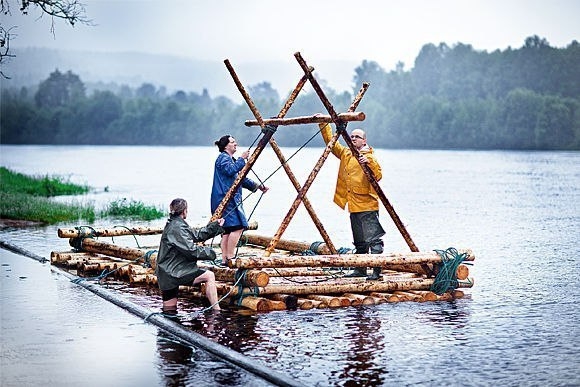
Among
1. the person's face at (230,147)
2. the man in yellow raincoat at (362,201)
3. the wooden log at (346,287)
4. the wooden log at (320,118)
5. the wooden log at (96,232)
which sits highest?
the wooden log at (320,118)

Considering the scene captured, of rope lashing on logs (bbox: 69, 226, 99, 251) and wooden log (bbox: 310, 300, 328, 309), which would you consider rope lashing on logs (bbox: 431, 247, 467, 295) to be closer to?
wooden log (bbox: 310, 300, 328, 309)

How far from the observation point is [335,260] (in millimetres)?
13820

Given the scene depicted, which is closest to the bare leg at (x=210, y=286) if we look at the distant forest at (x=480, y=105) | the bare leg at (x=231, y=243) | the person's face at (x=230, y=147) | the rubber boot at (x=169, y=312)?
the rubber boot at (x=169, y=312)

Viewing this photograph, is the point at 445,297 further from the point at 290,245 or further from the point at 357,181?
the point at 290,245

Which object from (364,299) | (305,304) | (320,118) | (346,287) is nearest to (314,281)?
(346,287)

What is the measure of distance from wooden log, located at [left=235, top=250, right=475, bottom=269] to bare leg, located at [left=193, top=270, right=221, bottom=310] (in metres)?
0.41

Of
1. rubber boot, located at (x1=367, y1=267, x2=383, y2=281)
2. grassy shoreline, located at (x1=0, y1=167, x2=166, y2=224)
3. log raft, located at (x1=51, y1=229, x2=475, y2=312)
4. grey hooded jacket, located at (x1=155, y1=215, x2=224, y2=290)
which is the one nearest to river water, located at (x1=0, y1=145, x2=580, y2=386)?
log raft, located at (x1=51, y1=229, x2=475, y2=312)

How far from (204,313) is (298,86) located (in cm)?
Answer: 444

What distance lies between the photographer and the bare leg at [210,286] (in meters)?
12.9

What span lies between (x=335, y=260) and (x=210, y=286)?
5.81 ft

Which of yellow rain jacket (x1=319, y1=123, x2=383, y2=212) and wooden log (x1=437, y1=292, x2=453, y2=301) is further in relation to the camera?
yellow rain jacket (x1=319, y1=123, x2=383, y2=212)

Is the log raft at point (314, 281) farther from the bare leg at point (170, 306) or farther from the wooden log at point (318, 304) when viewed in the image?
the bare leg at point (170, 306)

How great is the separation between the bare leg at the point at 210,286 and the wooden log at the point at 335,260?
1.36 ft

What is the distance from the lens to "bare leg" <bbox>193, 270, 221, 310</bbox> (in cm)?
1291
